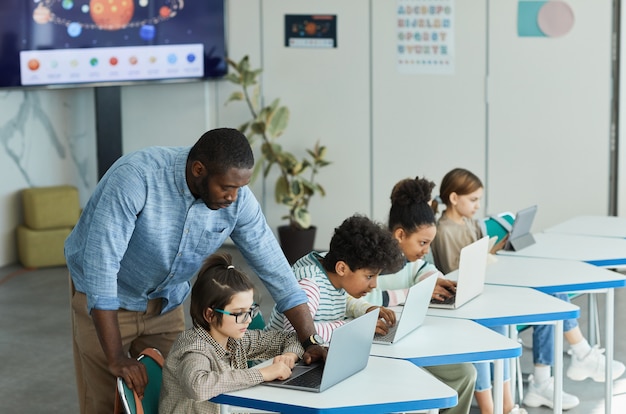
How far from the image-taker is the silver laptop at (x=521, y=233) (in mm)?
4871

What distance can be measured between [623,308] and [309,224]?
98.7 inches

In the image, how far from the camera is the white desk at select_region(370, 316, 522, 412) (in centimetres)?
316

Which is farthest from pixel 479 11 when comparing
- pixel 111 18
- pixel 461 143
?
pixel 111 18

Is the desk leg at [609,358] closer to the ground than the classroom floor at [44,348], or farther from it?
farther from it

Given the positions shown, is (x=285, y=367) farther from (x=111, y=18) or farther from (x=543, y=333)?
(x=111, y=18)

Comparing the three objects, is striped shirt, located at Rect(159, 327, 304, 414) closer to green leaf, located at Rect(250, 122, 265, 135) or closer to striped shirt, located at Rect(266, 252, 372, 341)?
striped shirt, located at Rect(266, 252, 372, 341)

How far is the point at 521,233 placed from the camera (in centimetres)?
500

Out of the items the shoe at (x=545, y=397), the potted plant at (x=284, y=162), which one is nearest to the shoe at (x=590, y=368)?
the shoe at (x=545, y=397)

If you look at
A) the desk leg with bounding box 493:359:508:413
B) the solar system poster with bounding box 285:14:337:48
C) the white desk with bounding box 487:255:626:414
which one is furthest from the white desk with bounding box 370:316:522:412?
the solar system poster with bounding box 285:14:337:48

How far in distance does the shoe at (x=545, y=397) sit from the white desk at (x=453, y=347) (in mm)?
1141

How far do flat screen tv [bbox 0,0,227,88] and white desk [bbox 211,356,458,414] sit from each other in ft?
15.3

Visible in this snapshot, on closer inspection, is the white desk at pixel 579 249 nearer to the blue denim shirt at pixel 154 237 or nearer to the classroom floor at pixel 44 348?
the classroom floor at pixel 44 348

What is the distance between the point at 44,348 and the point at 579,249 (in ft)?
9.47

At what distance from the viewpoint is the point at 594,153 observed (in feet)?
23.9
